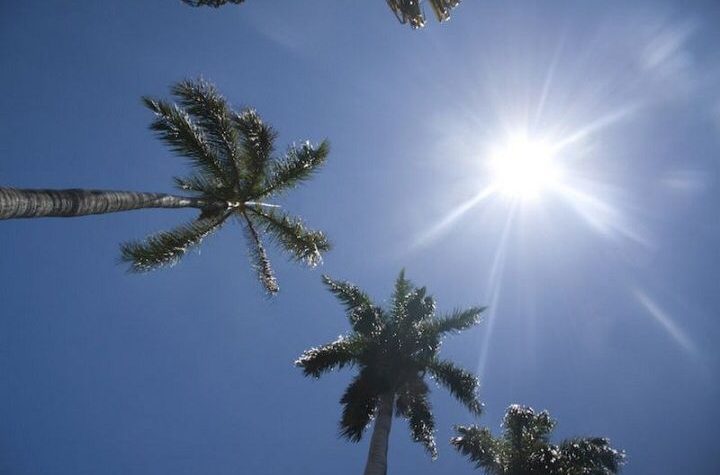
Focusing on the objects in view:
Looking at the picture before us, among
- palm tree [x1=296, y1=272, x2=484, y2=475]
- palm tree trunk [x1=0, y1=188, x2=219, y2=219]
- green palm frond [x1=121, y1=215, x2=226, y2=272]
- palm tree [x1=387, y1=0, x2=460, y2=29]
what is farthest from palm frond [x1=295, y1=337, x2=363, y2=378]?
palm tree [x1=387, y1=0, x2=460, y2=29]

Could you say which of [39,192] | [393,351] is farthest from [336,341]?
[39,192]

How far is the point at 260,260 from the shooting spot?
1914cm

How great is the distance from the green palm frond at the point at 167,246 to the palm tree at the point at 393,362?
6759 millimetres

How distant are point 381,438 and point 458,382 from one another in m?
4.55

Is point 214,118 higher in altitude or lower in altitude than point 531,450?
higher

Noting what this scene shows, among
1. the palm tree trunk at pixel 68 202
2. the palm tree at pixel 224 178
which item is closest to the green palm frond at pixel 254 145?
the palm tree at pixel 224 178

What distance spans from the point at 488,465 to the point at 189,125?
61.5 feet

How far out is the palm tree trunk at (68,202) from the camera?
832 centimetres

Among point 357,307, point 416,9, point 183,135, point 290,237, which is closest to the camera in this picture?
point 416,9

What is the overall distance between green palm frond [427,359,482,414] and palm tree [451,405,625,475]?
9.43 feet

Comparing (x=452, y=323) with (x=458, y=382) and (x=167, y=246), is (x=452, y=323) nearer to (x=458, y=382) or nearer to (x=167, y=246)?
(x=458, y=382)

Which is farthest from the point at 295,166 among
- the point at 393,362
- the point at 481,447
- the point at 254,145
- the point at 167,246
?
the point at 481,447

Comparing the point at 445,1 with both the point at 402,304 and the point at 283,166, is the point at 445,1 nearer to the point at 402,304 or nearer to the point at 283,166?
the point at 283,166

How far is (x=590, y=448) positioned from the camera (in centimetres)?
2031
